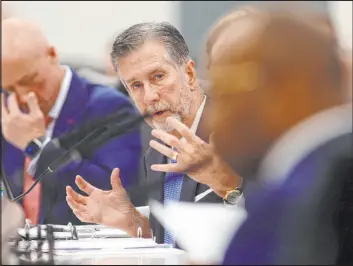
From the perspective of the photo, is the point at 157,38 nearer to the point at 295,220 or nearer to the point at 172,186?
the point at 172,186

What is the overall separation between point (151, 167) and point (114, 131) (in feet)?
0.38

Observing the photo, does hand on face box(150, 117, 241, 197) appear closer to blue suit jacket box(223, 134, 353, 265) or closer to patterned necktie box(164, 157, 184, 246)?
patterned necktie box(164, 157, 184, 246)

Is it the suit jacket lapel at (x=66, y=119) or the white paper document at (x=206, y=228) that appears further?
the suit jacket lapel at (x=66, y=119)

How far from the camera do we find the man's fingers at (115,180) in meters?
1.49

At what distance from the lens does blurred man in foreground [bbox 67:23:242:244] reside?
4.66ft

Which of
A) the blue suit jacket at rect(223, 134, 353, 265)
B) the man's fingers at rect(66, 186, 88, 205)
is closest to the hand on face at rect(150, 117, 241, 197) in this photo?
the man's fingers at rect(66, 186, 88, 205)

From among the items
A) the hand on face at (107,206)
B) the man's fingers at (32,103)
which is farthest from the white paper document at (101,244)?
the man's fingers at (32,103)

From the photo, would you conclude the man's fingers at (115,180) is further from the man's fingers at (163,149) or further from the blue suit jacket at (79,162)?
the man's fingers at (163,149)

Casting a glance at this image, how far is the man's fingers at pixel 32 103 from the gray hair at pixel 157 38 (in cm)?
19

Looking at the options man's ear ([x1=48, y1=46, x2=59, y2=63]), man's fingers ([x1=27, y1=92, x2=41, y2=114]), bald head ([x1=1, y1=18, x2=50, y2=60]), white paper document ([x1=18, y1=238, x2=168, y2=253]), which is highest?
bald head ([x1=1, y1=18, x2=50, y2=60])

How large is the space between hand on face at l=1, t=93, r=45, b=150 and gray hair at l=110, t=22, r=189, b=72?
0.20 meters

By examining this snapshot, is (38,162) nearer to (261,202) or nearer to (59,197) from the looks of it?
(59,197)

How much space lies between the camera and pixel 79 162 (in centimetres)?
141

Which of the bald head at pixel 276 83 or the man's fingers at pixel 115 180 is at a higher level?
the bald head at pixel 276 83
